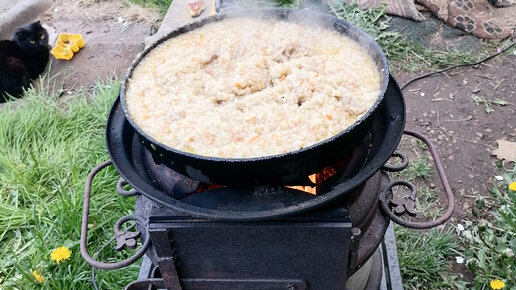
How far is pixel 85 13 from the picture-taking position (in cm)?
639

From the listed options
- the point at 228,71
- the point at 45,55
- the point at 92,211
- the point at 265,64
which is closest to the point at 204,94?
the point at 228,71

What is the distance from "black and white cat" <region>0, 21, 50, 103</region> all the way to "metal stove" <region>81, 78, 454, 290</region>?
134 inches

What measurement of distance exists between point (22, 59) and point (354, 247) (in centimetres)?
471

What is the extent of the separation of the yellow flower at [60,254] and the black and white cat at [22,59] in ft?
8.69

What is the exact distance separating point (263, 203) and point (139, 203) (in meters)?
0.85

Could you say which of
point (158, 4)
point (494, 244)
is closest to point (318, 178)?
point (494, 244)

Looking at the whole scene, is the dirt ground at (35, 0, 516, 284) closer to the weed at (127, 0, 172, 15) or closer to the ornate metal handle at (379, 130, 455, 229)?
the weed at (127, 0, 172, 15)

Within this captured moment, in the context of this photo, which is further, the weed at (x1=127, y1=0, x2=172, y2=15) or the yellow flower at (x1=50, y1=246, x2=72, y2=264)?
the weed at (x1=127, y1=0, x2=172, y2=15)

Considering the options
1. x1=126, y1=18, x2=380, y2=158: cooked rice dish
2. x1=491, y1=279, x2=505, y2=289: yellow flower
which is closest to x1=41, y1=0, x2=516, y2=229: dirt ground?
x1=491, y1=279, x2=505, y2=289: yellow flower

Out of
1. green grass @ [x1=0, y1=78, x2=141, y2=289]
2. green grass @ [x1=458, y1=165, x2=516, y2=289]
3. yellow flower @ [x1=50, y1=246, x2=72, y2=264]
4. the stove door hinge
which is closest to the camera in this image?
the stove door hinge

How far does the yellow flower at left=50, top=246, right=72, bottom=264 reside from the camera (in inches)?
117

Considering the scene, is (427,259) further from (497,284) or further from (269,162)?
(269,162)

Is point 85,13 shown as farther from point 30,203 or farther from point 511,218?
point 511,218

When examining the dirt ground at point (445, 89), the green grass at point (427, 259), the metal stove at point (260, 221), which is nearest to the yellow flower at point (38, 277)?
the metal stove at point (260, 221)
